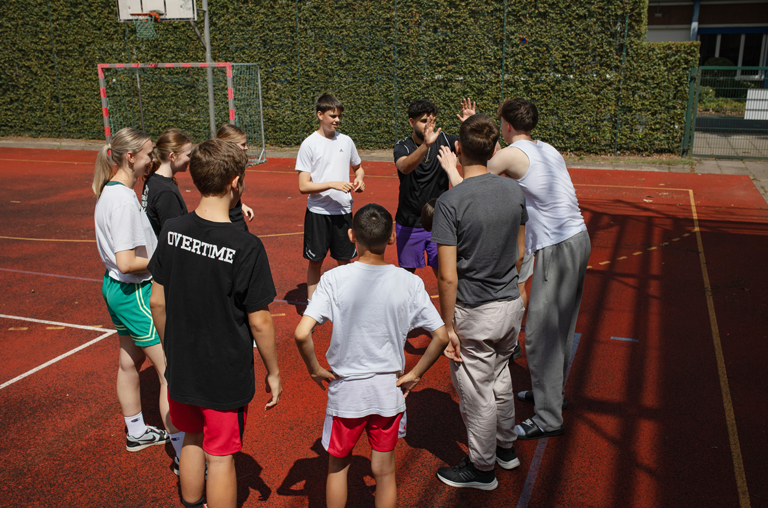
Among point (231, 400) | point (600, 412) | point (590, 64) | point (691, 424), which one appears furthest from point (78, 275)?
point (590, 64)

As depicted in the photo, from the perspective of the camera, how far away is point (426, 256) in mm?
5426

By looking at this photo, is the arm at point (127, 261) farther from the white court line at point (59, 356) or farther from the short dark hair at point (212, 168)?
the white court line at point (59, 356)

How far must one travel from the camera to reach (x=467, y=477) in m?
3.44

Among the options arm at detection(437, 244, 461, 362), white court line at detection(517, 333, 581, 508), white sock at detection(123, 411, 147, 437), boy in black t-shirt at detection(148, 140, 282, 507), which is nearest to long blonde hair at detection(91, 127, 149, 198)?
boy in black t-shirt at detection(148, 140, 282, 507)

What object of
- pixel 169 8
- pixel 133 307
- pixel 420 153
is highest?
pixel 169 8

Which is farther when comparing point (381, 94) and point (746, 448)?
point (381, 94)

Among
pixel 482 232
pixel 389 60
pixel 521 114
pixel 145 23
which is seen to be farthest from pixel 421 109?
pixel 145 23

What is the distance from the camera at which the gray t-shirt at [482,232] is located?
313cm

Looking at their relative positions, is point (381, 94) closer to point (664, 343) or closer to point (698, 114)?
point (698, 114)

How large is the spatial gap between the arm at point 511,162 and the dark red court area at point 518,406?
5.86 ft

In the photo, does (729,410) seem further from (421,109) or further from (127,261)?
(127,261)

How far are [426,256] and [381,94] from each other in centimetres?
1245

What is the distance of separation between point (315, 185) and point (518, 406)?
8.83ft

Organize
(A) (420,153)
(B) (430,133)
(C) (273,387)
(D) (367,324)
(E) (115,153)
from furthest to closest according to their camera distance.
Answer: (A) (420,153)
(B) (430,133)
(E) (115,153)
(C) (273,387)
(D) (367,324)
